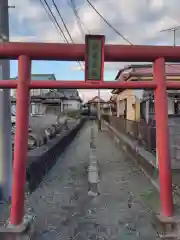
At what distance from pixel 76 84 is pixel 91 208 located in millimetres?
2761

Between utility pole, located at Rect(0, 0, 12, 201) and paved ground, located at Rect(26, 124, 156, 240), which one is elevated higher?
utility pole, located at Rect(0, 0, 12, 201)

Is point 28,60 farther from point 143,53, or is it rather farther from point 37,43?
point 143,53

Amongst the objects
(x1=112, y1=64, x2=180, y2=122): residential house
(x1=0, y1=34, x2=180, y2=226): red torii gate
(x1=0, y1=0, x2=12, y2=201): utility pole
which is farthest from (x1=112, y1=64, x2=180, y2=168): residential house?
(x1=0, y1=0, x2=12, y2=201): utility pole

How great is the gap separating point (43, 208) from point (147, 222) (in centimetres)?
207

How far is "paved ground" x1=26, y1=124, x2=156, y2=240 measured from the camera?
5.12 meters

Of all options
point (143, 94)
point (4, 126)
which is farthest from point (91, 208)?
point (143, 94)

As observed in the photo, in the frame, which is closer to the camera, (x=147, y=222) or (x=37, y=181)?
(x=147, y=222)

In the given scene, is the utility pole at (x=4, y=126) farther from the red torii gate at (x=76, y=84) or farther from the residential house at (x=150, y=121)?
the residential house at (x=150, y=121)

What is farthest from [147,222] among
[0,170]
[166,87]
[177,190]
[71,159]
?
[71,159]

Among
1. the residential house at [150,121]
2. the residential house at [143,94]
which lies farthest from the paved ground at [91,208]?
the residential house at [143,94]

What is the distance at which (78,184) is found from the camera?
8.50 m

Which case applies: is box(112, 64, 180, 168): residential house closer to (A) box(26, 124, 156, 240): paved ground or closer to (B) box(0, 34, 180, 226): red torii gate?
(A) box(26, 124, 156, 240): paved ground

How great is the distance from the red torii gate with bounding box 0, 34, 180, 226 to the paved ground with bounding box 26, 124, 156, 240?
84cm

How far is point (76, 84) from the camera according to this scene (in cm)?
489
